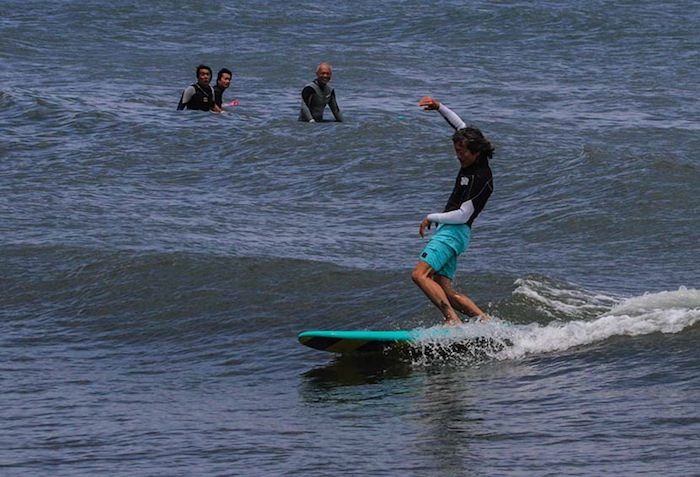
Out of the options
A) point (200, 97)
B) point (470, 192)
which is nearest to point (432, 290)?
point (470, 192)

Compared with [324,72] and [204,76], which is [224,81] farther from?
[324,72]

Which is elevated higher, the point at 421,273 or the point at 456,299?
the point at 421,273

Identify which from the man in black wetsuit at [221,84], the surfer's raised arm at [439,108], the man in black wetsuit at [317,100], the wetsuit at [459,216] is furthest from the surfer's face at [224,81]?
the wetsuit at [459,216]

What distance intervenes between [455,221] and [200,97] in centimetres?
1267

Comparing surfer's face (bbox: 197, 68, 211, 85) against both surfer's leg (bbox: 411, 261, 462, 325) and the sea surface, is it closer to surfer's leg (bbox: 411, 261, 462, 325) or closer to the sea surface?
the sea surface

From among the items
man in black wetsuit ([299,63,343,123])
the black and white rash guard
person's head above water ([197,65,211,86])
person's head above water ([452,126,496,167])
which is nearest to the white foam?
the black and white rash guard

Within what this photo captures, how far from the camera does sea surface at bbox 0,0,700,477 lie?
7961 millimetres

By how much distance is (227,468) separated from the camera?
24.4 feet

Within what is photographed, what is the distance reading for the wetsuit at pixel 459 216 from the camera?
1004cm

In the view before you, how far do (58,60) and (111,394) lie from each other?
20.0 metres

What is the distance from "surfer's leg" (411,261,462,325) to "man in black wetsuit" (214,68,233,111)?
12.3 metres

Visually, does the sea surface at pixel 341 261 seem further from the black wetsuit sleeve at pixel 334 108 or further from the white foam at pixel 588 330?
the black wetsuit sleeve at pixel 334 108

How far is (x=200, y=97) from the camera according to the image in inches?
869

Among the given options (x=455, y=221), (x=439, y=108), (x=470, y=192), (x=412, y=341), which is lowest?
(x=412, y=341)
